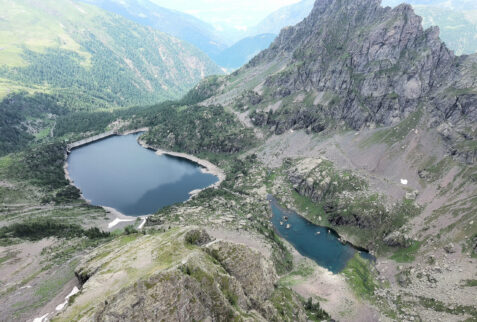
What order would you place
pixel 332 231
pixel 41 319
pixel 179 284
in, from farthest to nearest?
1. pixel 332 231
2. pixel 41 319
3. pixel 179 284

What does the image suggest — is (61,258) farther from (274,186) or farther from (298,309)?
(274,186)

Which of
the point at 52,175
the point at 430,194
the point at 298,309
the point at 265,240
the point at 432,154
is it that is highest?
the point at 432,154

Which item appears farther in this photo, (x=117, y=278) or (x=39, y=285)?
(x=39, y=285)

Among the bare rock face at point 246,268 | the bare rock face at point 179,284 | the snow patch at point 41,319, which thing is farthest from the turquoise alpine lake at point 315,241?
the snow patch at point 41,319

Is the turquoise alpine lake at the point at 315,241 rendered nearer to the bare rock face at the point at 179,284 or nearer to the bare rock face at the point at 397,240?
the bare rock face at the point at 397,240

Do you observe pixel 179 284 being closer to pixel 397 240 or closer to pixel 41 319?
pixel 41 319

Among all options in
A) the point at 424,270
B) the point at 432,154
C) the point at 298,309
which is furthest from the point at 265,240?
the point at 432,154

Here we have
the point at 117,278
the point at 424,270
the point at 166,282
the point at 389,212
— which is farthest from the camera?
the point at 389,212

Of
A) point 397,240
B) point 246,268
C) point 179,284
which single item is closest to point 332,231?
point 397,240

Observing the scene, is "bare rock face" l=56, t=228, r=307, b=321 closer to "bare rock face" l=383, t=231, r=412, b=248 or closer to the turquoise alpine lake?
the turquoise alpine lake
